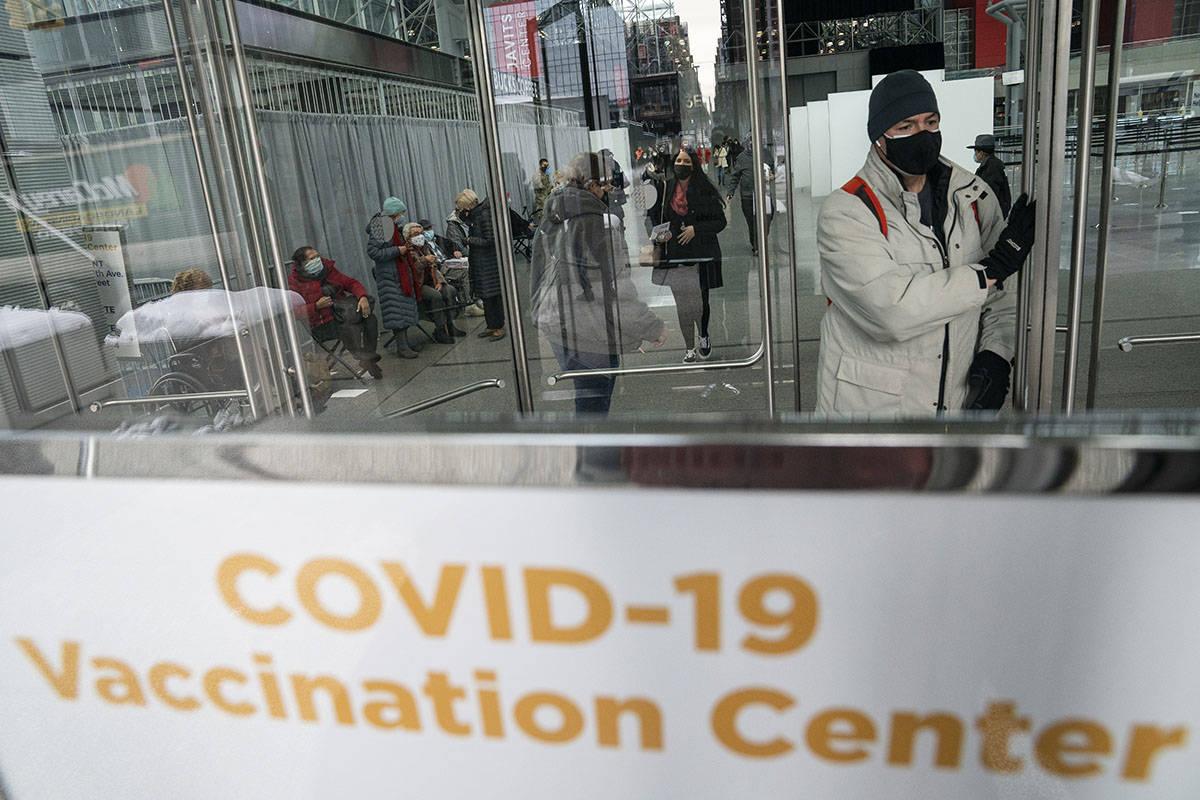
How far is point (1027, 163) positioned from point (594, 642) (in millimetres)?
2027

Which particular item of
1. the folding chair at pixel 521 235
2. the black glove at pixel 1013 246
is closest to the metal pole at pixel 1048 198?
the black glove at pixel 1013 246

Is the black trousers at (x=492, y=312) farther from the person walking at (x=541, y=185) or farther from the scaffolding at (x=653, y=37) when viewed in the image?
the scaffolding at (x=653, y=37)

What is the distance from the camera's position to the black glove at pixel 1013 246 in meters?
1.98

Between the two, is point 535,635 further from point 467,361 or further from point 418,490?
point 467,361

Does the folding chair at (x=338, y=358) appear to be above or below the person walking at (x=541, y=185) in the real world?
below

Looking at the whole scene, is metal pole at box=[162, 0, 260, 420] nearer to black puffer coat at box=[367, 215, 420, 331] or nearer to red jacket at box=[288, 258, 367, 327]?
red jacket at box=[288, 258, 367, 327]

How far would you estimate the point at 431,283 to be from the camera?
5.23 m

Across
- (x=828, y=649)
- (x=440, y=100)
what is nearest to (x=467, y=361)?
(x=440, y=100)

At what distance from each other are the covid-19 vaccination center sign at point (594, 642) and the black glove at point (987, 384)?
4.96 feet

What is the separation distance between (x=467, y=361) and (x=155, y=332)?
2111 mm

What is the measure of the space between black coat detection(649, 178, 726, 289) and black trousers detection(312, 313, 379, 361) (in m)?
1.87

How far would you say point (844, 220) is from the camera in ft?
6.91

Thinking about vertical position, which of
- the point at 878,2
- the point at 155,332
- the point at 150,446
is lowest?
the point at 155,332

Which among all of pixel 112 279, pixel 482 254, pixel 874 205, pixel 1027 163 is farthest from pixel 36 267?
pixel 1027 163
